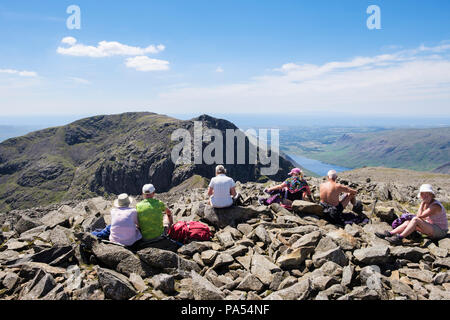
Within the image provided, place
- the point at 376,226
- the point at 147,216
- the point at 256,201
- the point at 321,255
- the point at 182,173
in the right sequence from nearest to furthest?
1. the point at 321,255
2. the point at 147,216
3. the point at 376,226
4. the point at 256,201
5. the point at 182,173

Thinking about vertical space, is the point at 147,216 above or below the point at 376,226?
above

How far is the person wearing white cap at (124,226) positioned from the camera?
32.8ft

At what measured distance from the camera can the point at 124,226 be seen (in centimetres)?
1000

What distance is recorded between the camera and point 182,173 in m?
161

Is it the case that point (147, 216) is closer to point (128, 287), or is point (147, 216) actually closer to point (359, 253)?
point (128, 287)

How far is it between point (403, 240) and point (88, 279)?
12999mm

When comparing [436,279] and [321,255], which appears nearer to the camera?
[436,279]

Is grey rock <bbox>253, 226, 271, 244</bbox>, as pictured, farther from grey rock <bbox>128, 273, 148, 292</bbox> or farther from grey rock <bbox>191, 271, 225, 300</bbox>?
grey rock <bbox>128, 273, 148, 292</bbox>

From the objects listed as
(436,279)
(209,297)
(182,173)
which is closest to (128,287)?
(209,297)

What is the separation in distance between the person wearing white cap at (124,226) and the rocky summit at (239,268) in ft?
1.38

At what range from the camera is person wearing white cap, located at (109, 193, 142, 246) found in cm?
998
